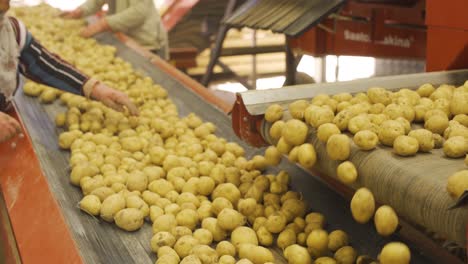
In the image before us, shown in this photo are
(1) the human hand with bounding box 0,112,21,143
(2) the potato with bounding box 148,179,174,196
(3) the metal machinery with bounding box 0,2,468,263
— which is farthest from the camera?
(1) the human hand with bounding box 0,112,21,143

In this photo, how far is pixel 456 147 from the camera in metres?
1.25

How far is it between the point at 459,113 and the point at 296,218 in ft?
1.99

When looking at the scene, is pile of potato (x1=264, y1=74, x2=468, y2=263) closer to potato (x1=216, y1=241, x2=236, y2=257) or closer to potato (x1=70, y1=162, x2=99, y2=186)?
potato (x1=216, y1=241, x2=236, y2=257)

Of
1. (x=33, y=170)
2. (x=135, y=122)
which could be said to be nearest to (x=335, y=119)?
(x=33, y=170)

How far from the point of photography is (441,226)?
110 cm

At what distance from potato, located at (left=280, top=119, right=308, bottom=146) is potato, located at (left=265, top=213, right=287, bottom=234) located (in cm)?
30

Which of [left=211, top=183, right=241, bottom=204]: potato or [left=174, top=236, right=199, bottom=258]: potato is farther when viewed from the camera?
[left=211, top=183, right=241, bottom=204]: potato

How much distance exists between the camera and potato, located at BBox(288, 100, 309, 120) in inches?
62.2

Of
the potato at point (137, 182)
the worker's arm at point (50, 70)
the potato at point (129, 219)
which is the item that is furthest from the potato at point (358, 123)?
the worker's arm at point (50, 70)

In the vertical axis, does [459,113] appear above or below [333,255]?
above

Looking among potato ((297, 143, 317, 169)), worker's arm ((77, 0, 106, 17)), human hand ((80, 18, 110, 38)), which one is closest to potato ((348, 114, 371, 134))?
potato ((297, 143, 317, 169))

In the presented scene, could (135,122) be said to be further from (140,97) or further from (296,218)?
(296,218)

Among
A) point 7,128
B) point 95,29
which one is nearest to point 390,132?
point 7,128

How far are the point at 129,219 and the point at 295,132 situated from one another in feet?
2.22
